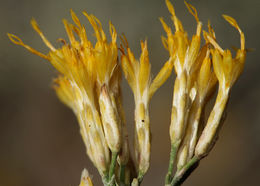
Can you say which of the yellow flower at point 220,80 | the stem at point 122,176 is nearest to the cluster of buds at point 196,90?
the yellow flower at point 220,80

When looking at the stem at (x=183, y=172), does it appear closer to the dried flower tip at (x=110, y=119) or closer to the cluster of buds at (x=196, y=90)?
the cluster of buds at (x=196, y=90)

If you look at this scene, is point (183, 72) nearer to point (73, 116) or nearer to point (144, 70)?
point (144, 70)

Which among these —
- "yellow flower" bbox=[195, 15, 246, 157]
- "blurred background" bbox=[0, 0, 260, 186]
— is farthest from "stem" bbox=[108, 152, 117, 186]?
"blurred background" bbox=[0, 0, 260, 186]

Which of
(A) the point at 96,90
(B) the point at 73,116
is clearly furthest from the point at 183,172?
(B) the point at 73,116

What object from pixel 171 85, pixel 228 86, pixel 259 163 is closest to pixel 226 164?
pixel 259 163

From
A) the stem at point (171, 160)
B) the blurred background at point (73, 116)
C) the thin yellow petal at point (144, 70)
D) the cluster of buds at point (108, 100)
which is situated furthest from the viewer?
the blurred background at point (73, 116)

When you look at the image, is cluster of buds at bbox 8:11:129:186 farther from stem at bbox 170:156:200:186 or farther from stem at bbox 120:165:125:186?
stem at bbox 170:156:200:186

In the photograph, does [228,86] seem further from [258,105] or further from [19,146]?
[19,146]
